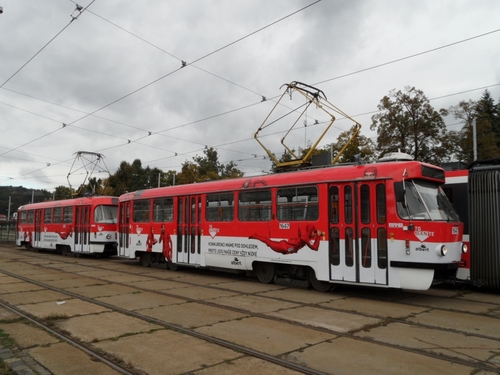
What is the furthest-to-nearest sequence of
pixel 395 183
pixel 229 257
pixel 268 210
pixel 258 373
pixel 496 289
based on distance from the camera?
pixel 229 257 → pixel 268 210 → pixel 496 289 → pixel 395 183 → pixel 258 373

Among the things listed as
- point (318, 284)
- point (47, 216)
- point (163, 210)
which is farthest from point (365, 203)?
point (47, 216)

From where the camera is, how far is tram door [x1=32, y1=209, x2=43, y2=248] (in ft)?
81.7

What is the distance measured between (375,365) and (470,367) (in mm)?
1107

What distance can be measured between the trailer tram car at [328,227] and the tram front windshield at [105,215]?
7542mm

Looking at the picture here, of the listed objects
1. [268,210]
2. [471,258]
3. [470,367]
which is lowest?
[470,367]

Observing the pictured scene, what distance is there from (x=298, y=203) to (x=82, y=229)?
1419 centimetres

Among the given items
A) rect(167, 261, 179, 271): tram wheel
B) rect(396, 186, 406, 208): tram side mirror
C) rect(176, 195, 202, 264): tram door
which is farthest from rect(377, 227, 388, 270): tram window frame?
rect(167, 261, 179, 271): tram wheel

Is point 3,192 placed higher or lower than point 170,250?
higher

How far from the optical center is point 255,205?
1180 centimetres

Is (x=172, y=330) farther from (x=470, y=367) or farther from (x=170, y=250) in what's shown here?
(x=170, y=250)

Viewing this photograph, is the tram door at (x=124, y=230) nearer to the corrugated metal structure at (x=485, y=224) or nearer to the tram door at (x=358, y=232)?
the tram door at (x=358, y=232)

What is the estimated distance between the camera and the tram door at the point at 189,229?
538 inches

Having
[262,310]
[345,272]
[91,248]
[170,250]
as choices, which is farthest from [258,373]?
[91,248]

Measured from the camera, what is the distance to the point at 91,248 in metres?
20.2
